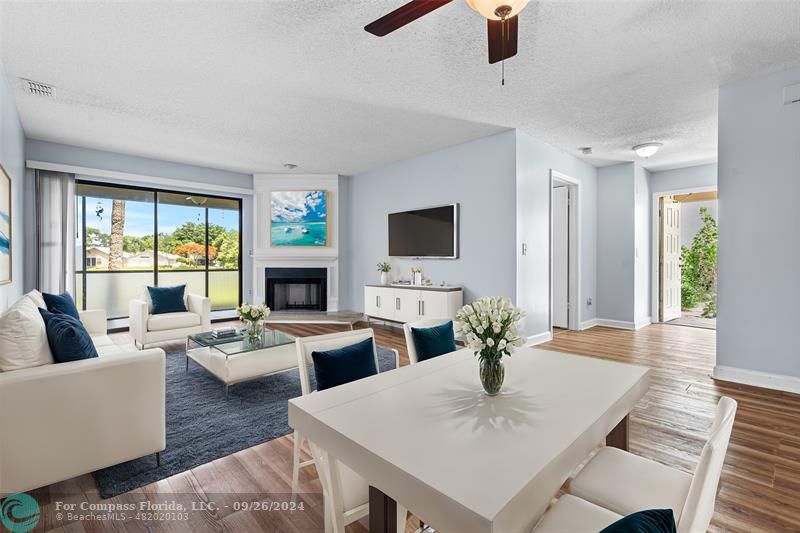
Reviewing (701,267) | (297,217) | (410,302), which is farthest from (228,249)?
(701,267)

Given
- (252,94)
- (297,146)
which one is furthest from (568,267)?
(252,94)

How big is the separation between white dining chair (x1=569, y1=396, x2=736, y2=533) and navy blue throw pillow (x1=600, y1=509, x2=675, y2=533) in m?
Answer: 0.29

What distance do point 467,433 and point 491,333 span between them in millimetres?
389

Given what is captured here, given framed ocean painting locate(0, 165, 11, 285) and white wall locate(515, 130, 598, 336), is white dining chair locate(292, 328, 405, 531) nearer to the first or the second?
framed ocean painting locate(0, 165, 11, 285)

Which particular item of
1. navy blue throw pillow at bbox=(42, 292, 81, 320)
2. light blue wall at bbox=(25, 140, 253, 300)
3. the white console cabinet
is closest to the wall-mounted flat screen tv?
the white console cabinet

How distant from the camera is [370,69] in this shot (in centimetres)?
304

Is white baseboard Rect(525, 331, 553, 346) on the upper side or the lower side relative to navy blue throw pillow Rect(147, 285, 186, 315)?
lower

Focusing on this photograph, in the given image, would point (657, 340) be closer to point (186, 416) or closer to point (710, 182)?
point (710, 182)

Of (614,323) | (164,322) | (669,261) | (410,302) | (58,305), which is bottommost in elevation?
(614,323)

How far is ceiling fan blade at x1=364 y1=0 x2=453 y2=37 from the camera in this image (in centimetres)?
166

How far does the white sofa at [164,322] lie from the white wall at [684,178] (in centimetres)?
722

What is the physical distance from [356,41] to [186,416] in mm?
2874

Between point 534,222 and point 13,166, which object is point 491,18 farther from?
point 13,166

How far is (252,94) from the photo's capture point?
3.50m
